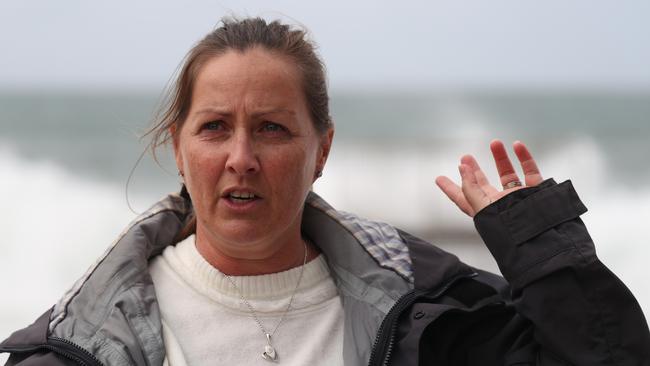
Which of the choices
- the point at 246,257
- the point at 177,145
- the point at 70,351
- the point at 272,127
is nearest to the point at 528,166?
the point at 272,127

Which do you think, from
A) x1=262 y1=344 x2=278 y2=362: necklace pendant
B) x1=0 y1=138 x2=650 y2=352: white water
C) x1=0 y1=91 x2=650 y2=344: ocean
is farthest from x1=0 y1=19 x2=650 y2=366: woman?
x1=0 y1=138 x2=650 y2=352: white water

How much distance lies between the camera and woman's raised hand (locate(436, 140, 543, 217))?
225 cm

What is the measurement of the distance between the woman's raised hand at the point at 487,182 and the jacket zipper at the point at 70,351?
0.92 m

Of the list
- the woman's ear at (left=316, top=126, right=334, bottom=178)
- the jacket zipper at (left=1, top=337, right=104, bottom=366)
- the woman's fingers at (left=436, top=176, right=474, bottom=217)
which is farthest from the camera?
the woman's ear at (left=316, top=126, right=334, bottom=178)

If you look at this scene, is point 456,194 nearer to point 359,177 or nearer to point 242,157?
point 242,157

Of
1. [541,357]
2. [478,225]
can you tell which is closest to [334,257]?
[478,225]

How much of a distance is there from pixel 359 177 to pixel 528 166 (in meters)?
6.89

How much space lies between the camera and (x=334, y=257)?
8.05 ft

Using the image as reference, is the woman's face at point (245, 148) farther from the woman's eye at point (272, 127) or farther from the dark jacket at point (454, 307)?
the dark jacket at point (454, 307)

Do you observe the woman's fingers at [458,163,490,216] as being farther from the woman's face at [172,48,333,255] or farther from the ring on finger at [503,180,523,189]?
the woman's face at [172,48,333,255]

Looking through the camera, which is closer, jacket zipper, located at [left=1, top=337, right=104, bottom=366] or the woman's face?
jacket zipper, located at [left=1, top=337, right=104, bottom=366]

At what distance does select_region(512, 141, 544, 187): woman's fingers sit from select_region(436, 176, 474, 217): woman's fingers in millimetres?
152

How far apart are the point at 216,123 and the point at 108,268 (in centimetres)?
41

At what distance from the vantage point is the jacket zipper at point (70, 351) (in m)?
1.96
